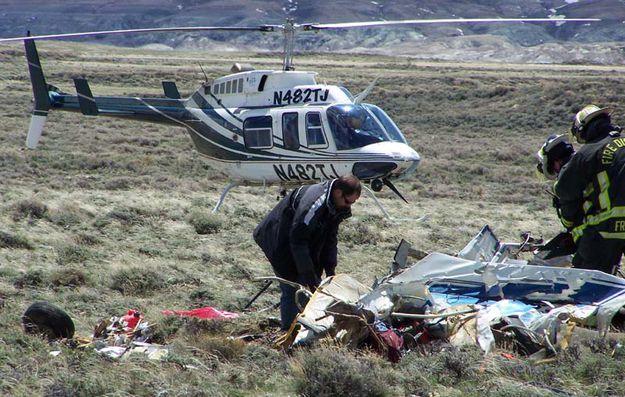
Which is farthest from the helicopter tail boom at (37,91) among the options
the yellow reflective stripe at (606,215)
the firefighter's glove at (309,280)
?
the yellow reflective stripe at (606,215)

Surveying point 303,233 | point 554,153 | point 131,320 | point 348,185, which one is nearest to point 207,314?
point 131,320

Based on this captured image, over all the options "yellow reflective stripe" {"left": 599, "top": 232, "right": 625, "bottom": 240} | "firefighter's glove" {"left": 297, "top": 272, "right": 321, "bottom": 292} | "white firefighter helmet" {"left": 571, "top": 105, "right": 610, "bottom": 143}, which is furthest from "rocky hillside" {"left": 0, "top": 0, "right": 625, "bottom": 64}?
"firefighter's glove" {"left": 297, "top": 272, "right": 321, "bottom": 292}

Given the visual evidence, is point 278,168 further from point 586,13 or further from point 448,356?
point 586,13

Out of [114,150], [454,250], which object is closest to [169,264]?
[454,250]

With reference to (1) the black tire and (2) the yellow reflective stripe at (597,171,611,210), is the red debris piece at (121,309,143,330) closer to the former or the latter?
(1) the black tire

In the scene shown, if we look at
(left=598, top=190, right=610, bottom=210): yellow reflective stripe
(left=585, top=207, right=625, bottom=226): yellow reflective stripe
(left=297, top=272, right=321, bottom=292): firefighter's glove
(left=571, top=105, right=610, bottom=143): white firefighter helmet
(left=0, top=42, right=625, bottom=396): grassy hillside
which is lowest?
(left=0, top=42, right=625, bottom=396): grassy hillside

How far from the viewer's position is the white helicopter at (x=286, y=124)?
1193 cm

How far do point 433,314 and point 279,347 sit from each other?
1072mm

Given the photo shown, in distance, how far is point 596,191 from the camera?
20.2 feet

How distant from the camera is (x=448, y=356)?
194 inches

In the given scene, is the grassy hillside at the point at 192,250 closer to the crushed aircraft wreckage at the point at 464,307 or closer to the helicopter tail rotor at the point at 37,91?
the crushed aircraft wreckage at the point at 464,307

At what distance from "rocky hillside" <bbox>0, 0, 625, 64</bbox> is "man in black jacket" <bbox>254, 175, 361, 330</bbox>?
106627mm

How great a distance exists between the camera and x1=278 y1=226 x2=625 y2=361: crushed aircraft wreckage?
525 centimetres

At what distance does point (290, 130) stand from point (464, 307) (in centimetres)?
709
